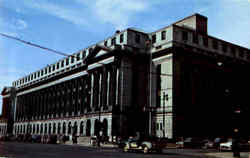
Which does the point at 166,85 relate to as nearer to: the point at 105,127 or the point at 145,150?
the point at 105,127

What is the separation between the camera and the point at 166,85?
6575cm

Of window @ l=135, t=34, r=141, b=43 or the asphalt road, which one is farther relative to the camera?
window @ l=135, t=34, r=141, b=43

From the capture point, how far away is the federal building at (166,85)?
65125 mm

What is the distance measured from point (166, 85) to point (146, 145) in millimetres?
33352

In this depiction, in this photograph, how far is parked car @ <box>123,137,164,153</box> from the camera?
33.2 m

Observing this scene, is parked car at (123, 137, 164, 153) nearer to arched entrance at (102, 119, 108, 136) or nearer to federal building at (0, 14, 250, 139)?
federal building at (0, 14, 250, 139)

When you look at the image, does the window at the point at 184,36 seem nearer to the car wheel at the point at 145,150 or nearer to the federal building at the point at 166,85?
the federal building at the point at 166,85

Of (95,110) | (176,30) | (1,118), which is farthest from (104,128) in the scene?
(1,118)

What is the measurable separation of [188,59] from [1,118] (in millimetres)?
113548

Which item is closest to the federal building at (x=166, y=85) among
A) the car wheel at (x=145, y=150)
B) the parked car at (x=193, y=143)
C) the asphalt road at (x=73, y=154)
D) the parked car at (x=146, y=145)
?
the parked car at (x=193, y=143)

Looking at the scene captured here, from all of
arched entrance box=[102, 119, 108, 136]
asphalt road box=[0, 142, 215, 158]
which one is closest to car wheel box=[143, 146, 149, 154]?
asphalt road box=[0, 142, 215, 158]

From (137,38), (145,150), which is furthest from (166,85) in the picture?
(145,150)

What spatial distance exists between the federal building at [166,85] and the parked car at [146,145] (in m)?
22.4

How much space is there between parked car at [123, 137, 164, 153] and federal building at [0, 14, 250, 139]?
22440 millimetres
